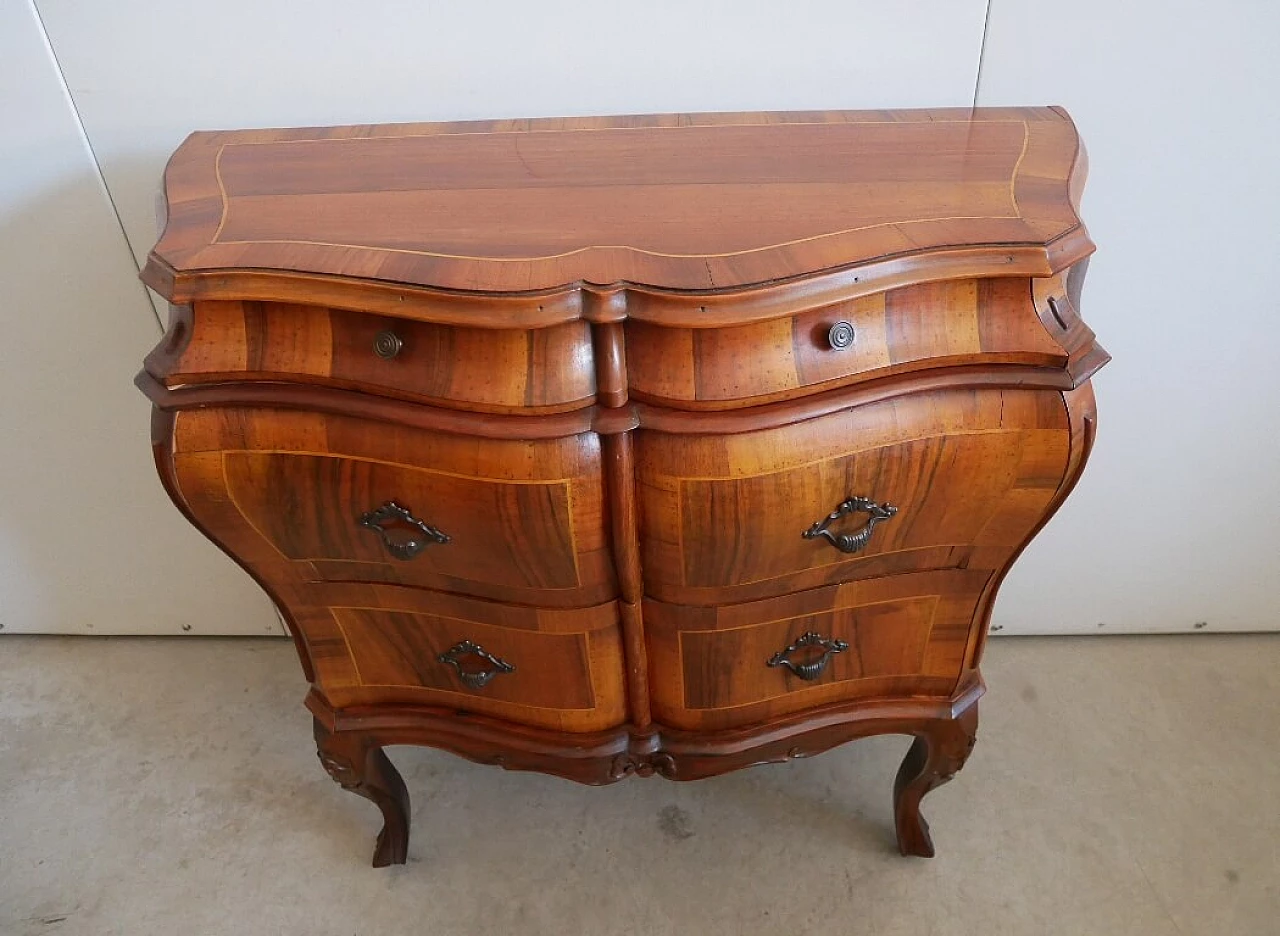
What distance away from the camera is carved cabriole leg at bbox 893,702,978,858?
1.20 m

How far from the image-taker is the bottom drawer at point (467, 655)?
3.41 feet

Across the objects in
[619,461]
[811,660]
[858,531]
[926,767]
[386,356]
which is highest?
[386,356]

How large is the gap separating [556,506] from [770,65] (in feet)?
2.26

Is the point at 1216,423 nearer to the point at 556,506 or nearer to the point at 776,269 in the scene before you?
the point at 776,269

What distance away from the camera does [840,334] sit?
0.84m

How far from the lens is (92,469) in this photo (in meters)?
1.61

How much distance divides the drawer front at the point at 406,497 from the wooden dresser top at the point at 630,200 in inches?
5.8

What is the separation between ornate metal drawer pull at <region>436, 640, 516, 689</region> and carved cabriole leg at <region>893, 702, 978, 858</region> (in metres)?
0.54

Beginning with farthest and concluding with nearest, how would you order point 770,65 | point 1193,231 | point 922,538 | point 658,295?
point 1193,231 < point 770,65 < point 922,538 < point 658,295

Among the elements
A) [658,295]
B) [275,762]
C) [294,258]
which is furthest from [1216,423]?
[275,762]

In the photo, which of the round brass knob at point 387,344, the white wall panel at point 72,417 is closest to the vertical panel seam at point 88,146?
the white wall panel at point 72,417

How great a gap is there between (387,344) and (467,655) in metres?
0.41

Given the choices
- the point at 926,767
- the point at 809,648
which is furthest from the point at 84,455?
the point at 926,767

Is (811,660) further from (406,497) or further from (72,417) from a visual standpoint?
(72,417)
